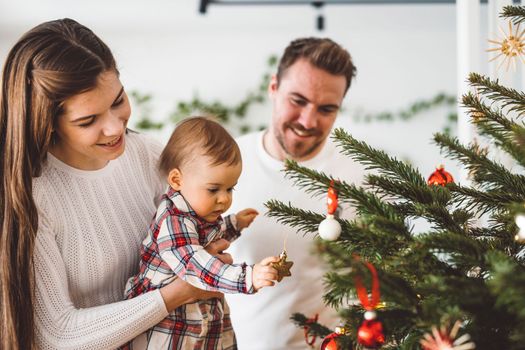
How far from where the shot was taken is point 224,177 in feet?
3.76

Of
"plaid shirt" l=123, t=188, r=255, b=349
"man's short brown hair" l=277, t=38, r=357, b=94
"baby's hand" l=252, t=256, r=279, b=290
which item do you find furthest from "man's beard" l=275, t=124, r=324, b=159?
"baby's hand" l=252, t=256, r=279, b=290

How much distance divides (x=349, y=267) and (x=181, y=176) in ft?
2.28

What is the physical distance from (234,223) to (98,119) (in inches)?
16.8

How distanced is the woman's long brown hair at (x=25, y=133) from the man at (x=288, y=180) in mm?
735

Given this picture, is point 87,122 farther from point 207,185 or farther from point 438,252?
point 438,252

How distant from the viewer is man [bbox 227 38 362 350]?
62.4 inches

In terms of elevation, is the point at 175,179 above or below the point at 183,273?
above

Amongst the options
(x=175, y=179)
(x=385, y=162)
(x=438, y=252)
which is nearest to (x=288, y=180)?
(x=175, y=179)

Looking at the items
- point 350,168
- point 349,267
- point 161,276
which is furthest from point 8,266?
point 350,168

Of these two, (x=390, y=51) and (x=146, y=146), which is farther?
(x=390, y=51)

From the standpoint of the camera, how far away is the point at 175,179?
1186mm

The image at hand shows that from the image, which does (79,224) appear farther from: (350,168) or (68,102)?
(350,168)

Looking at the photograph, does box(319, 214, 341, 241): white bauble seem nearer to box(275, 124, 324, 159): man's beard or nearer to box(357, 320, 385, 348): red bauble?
box(357, 320, 385, 348): red bauble

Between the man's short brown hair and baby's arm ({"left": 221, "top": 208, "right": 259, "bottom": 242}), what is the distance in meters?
0.67
